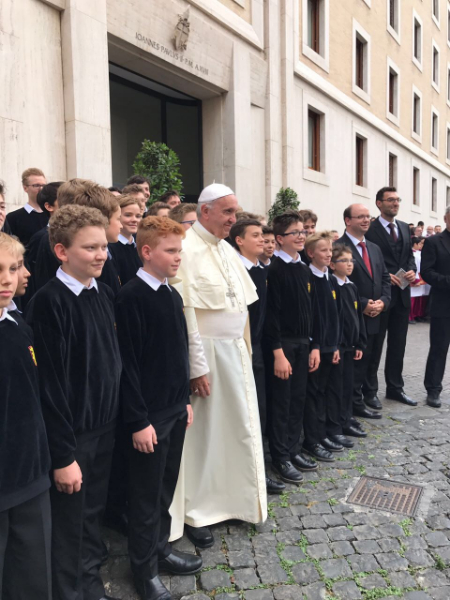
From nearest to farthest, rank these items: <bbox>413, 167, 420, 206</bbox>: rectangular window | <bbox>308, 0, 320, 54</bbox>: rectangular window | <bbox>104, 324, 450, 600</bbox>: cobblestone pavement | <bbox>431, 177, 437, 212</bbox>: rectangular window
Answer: <bbox>104, 324, 450, 600</bbox>: cobblestone pavement
<bbox>308, 0, 320, 54</bbox>: rectangular window
<bbox>413, 167, 420, 206</bbox>: rectangular window
<bbox>431, 177, 437, 212</bbox>: rectangular window

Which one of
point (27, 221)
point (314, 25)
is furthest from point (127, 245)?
point (314, 25)

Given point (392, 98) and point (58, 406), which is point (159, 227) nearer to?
point (58, 406)

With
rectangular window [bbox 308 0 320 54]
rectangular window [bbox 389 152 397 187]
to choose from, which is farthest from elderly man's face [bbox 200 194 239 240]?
rectangular window [bbox 389 152 397 187]

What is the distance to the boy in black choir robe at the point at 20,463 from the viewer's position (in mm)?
1925

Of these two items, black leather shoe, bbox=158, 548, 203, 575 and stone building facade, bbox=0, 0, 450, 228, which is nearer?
black leather shoe, bbox=158, 548, 203, 575

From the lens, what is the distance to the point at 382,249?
247 inches

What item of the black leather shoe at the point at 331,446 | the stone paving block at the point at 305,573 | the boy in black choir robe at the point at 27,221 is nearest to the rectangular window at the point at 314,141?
the boy in black choir robe at the point at 27,221

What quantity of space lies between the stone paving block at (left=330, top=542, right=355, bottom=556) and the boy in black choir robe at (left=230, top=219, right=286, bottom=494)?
0.74m

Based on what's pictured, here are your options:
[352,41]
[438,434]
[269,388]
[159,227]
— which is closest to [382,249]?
[438,434]

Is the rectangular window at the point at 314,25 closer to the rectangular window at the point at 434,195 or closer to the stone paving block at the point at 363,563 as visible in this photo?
the rectangular window at the point at 434,195

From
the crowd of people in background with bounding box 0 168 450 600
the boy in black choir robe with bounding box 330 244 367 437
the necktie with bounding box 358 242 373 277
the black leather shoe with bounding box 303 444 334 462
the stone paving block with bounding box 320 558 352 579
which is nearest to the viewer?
the crowd of people in background with bounding box 0 168 450 600

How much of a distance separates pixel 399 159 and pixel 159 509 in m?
21.2

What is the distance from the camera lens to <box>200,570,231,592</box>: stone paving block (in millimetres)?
2730

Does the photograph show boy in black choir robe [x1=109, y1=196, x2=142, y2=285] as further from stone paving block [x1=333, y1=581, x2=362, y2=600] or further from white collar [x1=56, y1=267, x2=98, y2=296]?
stone paving block [x1=333, y1=581, x2=362, y2=600]
